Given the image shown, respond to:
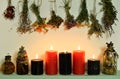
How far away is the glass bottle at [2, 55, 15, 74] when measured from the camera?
131 centimetres

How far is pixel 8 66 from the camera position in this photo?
1.31m

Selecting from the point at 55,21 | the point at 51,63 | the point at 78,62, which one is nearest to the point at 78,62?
the point at 78,62

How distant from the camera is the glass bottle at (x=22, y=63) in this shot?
1.30 m

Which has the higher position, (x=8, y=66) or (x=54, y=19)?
(x=54, y=19)

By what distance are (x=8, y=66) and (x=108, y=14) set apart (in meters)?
0.59

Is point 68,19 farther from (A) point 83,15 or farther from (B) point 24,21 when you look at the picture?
(B) point 24,21

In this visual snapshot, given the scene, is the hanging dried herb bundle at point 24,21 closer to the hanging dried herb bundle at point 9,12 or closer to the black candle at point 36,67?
the hanging dried herb bundle at point 9,12

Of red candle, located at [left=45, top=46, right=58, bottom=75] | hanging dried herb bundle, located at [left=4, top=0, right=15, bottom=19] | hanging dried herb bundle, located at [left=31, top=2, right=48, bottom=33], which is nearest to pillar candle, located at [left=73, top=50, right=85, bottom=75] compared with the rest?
red candle, located at [left=45, top=46, right=58, bottom=75]

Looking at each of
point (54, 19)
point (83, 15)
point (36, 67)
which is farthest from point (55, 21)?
point (36, 67)

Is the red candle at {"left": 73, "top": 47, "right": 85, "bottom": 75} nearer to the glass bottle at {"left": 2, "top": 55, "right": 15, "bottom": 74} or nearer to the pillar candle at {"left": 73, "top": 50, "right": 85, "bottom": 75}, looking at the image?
the pillar candle at {"left": 73, "top": 50, "right": 85, "bottom": 75}

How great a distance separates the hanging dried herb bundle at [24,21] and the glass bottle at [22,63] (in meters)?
0.10

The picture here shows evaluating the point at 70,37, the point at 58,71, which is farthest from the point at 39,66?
the point at 70,37

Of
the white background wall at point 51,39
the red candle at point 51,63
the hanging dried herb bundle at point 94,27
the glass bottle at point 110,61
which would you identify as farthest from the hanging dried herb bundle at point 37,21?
the glass bottle at point 110,61

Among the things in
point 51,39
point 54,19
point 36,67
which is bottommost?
point 36,67
